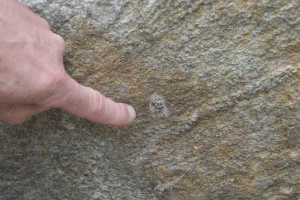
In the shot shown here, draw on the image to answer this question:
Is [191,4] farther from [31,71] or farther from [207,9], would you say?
[31,71]

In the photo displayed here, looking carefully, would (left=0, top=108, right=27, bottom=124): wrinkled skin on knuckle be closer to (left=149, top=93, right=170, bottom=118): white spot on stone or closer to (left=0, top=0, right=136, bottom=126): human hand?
(left=0, top=0, right=136, bottom=126): human hand

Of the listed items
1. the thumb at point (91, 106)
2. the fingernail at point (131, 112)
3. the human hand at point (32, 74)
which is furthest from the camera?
the fingernail at point (131, 112)

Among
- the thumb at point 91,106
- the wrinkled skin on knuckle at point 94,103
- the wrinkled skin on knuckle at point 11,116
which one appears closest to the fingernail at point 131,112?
the thumb at point 91,106

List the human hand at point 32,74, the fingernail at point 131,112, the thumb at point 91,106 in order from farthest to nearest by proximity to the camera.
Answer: the fingernail at point 131,112 < the thumb at point 91,106 < the human hand at point 32,74

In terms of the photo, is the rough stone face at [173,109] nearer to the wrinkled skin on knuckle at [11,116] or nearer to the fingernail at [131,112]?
the fingernail at [131,112]

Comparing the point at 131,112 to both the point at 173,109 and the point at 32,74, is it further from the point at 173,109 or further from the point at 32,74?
the point at 32,74

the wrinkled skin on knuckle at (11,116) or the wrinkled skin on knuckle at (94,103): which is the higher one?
the wrinkled skin on knuckle at (94,103)

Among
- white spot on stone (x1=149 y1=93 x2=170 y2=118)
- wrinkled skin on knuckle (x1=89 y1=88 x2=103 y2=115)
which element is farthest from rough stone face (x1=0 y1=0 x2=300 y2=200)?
wrinkled skin on knuckle (x1=89 y1=88 x2=103 y2=115)

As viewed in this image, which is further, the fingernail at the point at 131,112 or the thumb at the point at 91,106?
the fingernail at the point at 131,112
